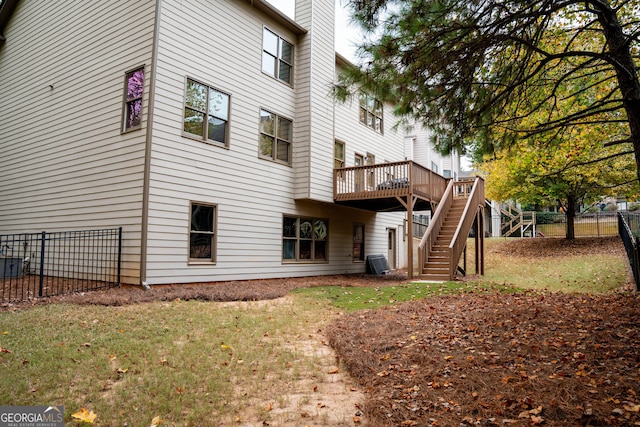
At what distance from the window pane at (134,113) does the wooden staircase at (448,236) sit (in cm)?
834

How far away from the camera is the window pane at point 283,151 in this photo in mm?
13609

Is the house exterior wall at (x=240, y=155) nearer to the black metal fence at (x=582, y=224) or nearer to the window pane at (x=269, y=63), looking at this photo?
the window pane at (x=269, y=63)

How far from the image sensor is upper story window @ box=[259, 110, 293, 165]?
13.0 m

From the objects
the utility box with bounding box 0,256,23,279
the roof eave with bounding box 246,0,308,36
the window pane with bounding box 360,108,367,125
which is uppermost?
the roof eave with bounding box 246,0,308,36

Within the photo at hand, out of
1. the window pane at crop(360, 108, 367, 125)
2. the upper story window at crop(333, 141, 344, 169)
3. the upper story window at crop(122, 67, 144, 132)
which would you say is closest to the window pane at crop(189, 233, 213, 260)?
the upper story window at crop(122, 67, 144, 132)

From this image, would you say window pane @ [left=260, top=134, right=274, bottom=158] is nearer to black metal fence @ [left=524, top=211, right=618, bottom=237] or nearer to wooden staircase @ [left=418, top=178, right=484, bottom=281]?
wooden staircase @ [left=418, top=178, right=484, bottom=281]

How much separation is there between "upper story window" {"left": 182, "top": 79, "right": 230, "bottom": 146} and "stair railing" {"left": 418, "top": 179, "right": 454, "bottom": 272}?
6.51 m

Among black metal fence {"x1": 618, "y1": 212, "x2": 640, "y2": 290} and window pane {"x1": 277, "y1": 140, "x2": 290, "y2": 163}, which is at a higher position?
window pane {"x1": 277, "y1": 140, "x2": 290, "y2": 163}

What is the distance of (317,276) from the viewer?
14969 millimetres

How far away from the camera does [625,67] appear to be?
5.29 meters

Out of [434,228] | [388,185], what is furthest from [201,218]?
[434,228]

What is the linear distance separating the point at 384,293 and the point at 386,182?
5.42 metres

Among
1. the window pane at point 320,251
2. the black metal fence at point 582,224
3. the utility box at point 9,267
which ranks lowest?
the utility box at point 9,267

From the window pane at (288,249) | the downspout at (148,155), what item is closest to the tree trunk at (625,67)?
the downspout at (148,155)
